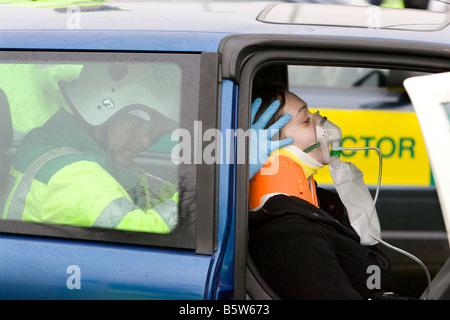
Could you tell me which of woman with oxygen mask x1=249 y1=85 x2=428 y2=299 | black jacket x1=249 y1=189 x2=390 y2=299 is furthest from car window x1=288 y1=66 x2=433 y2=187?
black jacket x1=249 y1=189 x2=390 y2=299

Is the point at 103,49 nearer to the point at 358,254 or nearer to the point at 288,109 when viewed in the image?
the point at 288,109

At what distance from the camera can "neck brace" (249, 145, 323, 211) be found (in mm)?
2199

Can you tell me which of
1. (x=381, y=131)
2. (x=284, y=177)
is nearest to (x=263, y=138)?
(x=284, y=177)

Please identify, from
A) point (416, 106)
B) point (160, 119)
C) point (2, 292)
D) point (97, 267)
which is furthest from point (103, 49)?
point (416, 106)

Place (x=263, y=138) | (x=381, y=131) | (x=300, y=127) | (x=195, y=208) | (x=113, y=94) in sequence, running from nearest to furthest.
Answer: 1. (x=195, y=208)
2. (x=113, y=94)
3. (x=263, y=138)
4. (x=300, y=127)
5. (x=381, y=131)

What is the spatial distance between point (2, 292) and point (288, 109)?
3.73 ft

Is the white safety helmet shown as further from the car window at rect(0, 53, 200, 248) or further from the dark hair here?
the dark hair

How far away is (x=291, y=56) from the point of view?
1946 mm

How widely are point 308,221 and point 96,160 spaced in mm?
651

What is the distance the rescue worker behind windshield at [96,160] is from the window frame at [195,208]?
0.02 meters

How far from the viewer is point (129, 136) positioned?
195cm

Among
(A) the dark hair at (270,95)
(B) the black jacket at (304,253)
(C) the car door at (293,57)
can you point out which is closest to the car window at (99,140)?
(C) the car door at (293,57)

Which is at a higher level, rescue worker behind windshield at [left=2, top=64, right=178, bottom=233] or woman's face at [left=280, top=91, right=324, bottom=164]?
woman's face at [left=280, top=91, right=324, bottom=164]
